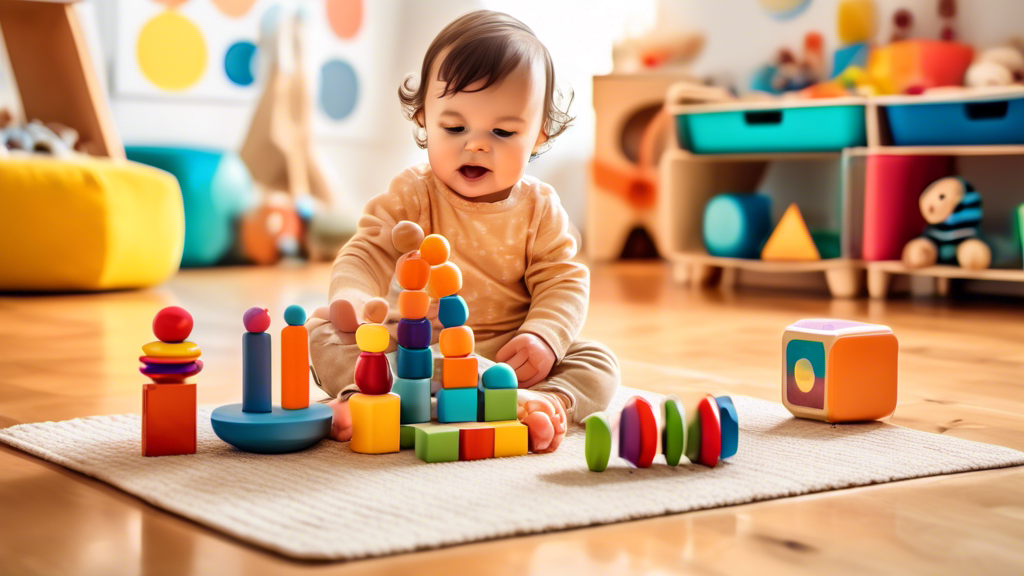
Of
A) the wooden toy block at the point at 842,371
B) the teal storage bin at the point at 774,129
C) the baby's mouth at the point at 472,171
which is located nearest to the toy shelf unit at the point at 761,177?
the teal storage bin at the point at 774,129

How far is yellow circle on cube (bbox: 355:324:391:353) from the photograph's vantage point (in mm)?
923

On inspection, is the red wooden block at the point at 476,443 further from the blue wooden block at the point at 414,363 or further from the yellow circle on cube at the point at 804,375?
the yellow circle on cube at the point at 804,375

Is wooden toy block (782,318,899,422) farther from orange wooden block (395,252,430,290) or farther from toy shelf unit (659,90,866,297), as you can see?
toy shelf unit (659,90,866,297)

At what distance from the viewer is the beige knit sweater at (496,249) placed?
1123 mm

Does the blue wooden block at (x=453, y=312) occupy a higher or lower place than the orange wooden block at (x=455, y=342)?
higher

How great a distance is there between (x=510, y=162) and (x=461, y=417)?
0.30 m

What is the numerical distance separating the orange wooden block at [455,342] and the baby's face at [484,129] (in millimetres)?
225

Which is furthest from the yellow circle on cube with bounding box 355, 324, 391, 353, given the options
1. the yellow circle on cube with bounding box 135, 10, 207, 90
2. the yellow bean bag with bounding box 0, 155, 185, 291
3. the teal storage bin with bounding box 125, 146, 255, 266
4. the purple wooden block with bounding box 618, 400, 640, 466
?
the yellow circle on cube with bounding box 135, 10, 207, 90

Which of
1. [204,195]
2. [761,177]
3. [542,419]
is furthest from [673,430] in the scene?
[204,195]

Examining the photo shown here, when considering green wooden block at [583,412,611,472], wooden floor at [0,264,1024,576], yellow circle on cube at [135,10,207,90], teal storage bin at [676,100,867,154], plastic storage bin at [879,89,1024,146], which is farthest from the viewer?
yellow circle on cube at [135,10,207,90]

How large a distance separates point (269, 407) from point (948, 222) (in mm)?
1839

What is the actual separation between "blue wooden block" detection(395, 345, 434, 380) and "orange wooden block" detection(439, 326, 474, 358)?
0.06ft

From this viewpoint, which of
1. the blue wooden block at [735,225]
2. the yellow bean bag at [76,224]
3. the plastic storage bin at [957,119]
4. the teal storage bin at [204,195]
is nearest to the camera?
the plastic storage bin at [957,119]

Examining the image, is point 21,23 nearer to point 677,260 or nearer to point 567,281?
point 677,260
